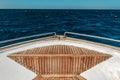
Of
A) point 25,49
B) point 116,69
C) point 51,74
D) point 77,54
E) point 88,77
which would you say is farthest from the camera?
point 25,49

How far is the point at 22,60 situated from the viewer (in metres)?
6.30

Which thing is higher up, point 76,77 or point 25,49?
point 25,49

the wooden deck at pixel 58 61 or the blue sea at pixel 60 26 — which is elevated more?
the wooden deck at pixel 58 61

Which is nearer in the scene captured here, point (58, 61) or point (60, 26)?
point (58, 61)

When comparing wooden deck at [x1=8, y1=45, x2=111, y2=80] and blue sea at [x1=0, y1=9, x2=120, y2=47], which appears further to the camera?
blue sea at [x1=0, y1=9, x2=120, y2=47]

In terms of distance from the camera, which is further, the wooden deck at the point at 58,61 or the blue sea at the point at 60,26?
the blue sea at the point at 60,26

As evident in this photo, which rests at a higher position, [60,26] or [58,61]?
[58,61]

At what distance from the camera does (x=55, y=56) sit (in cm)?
632

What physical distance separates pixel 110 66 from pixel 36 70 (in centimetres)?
294

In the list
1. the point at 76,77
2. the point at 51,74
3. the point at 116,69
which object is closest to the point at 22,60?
the point at 51,74

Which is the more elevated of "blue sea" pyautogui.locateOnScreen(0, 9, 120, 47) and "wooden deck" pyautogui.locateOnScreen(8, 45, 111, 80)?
"wooden deck" pyautogui.locateOnScreen(8, 45, 111, 80)

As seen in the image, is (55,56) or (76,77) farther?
(55,56)

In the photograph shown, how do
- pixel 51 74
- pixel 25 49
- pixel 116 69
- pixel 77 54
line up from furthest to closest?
pixel 25 49
pixel 77 54
pixel 51 74
pixel 116 69

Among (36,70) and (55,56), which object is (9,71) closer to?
(36,70)
